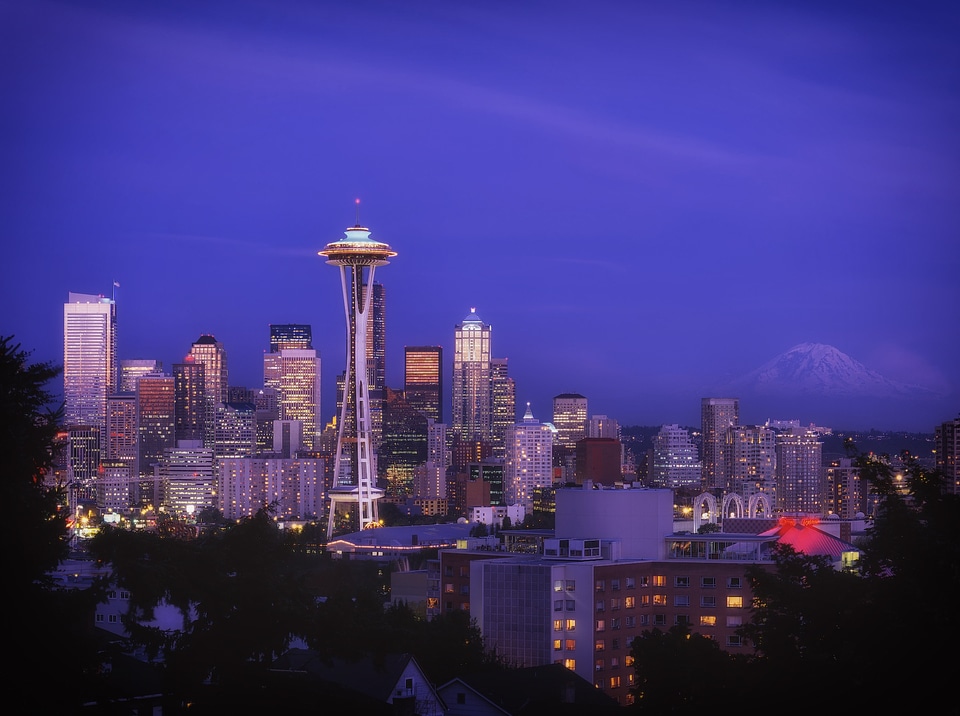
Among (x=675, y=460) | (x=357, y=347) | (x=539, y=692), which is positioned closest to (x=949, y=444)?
(x=357, y=347)

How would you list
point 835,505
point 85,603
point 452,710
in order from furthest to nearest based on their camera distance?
point 835,505, point 452,710, point 85,603

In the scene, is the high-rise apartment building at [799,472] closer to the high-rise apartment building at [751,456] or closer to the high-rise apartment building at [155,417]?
the high-rise apartment building at [751,456]

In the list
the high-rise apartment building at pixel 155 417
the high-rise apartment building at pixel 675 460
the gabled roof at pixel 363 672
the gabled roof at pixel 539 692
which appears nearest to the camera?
the gabled roof at pixel 363 672

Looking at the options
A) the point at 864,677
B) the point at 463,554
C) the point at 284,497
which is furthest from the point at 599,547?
the point at 284,497

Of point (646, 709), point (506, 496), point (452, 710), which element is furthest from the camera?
point (506, 496)

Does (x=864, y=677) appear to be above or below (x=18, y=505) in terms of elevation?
below

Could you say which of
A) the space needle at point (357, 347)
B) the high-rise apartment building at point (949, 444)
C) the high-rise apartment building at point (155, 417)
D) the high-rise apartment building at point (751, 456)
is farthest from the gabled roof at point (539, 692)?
the high-rise apartment building at point (155, 417)

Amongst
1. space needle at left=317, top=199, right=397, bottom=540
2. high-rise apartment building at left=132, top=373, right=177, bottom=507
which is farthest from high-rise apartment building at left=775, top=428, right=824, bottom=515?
high-rise apartment building at left=132, top=373, right=177, bottom=507

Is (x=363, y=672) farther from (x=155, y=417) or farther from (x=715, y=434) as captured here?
(x=155, y=417)

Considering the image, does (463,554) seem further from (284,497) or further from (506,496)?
(506,496)
